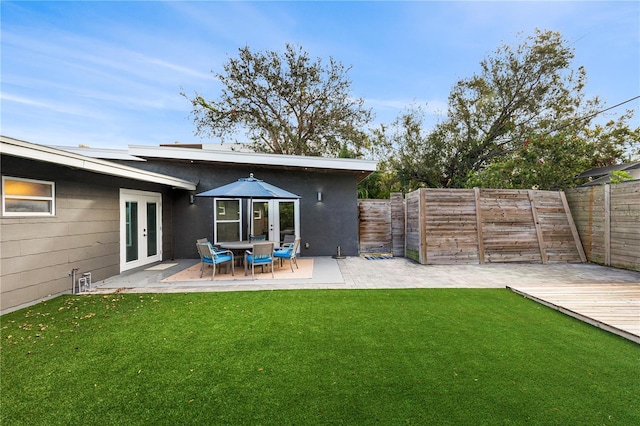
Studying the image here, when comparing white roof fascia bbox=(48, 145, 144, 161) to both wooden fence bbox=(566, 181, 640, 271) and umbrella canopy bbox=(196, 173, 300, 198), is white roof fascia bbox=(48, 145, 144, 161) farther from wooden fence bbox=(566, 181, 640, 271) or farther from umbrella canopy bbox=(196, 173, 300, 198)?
wooden fence bbox=(566, 181, 640, 271)

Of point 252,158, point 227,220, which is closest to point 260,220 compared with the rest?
point 227,220

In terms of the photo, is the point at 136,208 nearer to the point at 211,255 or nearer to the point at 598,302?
the point at 211,255

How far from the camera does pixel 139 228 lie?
730 centimetres

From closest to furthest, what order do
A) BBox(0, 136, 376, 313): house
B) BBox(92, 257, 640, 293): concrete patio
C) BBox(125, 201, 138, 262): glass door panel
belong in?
BBox(0, 136, 376, 313): house
BBox(92, 257, 640, 293): concrete patio
BBox(125, 201, 138, 262): glass door panel

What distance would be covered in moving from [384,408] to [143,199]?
25.2ft

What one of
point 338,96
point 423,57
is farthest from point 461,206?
point 338,96

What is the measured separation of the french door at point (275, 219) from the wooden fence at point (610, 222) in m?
8.27

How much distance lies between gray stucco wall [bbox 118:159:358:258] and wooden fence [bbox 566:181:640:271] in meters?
6.42

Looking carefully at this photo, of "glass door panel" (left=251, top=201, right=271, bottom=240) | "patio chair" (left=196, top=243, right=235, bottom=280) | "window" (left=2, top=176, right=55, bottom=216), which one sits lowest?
"patio chair" (left=196, top=243, right=235, bottom=280)

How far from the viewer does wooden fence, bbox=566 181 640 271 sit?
659cm

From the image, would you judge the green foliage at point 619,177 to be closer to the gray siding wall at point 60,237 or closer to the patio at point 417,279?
the patio at point 417,279

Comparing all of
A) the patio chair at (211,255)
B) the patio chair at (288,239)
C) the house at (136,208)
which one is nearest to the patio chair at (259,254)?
the patio chair at (211,255)

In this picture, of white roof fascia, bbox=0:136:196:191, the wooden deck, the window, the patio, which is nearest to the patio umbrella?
white roof fascia, bbox=0:136:196:191

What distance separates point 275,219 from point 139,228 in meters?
3.71
